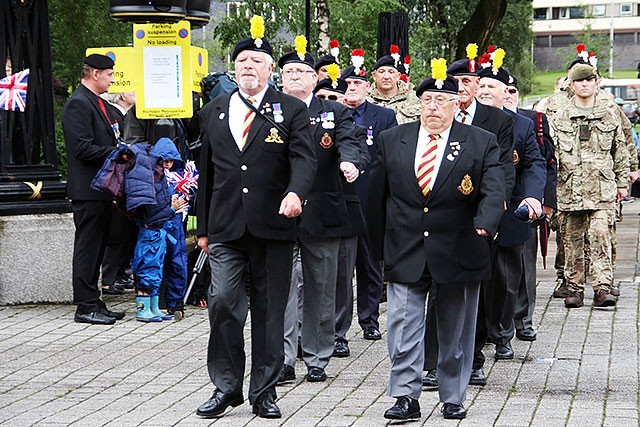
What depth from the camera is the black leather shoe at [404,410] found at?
24.0 feet

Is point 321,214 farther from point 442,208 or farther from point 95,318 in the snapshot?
point 95,318

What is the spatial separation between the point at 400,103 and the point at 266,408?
5.81 m

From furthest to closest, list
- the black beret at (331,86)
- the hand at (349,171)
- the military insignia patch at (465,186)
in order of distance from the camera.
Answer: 1. the black beret at (331,86)
2. the hand at (349,171)
3. the military insignia patch at (465,186)

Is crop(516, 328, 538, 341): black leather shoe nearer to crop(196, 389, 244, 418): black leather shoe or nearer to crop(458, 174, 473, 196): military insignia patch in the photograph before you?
crop(458, 174, 473, 196): military insignia patch

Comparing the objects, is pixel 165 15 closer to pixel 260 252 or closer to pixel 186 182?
pixel 186 182

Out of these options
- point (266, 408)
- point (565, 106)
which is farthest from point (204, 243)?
point (565, 106)

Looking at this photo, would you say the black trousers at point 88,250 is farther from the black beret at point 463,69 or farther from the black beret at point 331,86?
the black beret at point 463,69

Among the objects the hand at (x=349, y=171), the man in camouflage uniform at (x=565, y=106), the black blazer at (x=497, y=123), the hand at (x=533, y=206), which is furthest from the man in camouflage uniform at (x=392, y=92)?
the hand at (x=349, y=171)

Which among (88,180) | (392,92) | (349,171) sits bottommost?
(88,180)

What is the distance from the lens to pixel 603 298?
39.1 ft

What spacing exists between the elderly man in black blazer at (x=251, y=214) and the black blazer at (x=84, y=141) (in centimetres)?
361

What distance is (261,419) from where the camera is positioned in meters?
7.39

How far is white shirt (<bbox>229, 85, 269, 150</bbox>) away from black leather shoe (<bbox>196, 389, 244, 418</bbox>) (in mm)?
1416

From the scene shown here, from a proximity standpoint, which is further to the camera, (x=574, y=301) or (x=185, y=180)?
(x=574, y=301)
